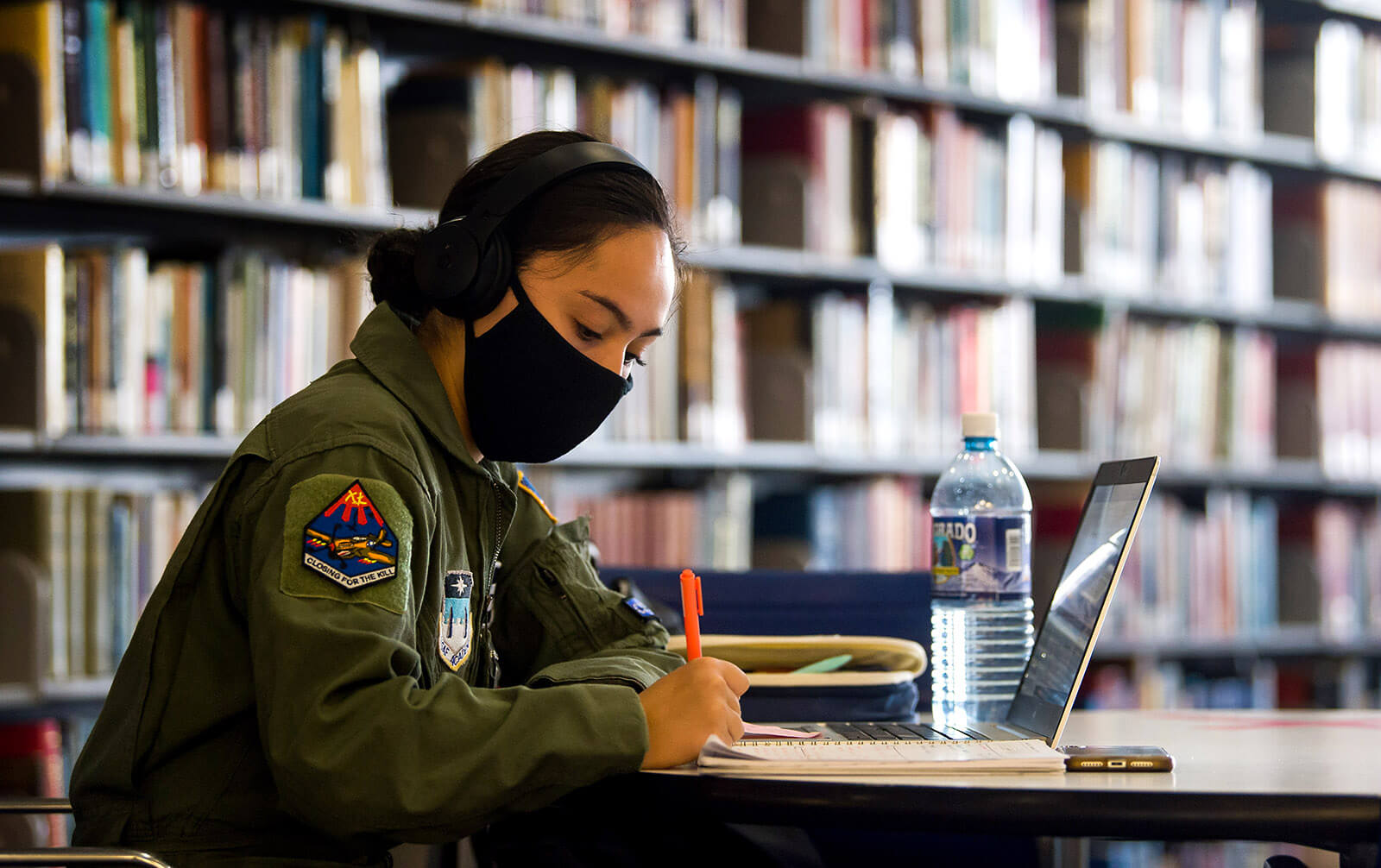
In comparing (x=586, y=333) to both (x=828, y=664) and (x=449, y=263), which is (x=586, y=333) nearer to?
(x=449, y=263)

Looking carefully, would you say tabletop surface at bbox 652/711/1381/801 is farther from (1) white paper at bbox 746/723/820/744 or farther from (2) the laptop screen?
(1) white paper at bbox 746/723/820/744

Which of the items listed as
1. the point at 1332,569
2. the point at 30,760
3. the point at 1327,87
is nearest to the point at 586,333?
the point at 30,760

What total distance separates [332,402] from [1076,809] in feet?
1.93

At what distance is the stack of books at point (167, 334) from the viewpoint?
6.67 ft

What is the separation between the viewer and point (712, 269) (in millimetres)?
2764

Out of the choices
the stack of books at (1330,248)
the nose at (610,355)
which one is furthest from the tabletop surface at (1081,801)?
the stack of books at (1330,248)

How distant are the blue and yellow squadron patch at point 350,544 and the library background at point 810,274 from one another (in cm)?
128

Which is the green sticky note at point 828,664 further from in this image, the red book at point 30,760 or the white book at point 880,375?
the white book at point 880,375

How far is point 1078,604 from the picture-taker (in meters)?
1.17

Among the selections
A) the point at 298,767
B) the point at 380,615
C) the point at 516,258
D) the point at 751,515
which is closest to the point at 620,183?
the point at 516,258

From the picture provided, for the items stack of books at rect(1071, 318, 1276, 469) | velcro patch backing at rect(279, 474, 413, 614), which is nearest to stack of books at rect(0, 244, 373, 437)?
velcro patch backing at rect(279, 474, 413, 614)

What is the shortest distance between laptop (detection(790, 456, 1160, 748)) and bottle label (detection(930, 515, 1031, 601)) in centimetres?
5

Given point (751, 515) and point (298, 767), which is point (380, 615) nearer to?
point (298, 767)

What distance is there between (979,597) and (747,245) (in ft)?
5.53
